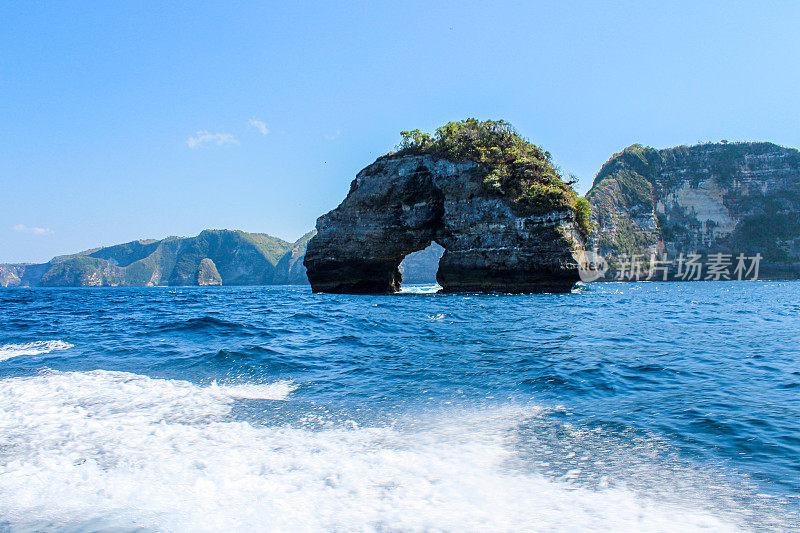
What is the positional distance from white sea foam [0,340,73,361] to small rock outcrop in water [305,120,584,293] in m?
27.3

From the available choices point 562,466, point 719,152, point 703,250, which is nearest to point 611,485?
point 562,466

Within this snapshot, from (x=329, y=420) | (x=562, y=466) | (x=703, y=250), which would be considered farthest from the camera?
(x=703, y=250)

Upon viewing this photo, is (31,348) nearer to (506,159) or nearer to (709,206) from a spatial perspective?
(506,159)

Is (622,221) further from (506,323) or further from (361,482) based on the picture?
(361,482)

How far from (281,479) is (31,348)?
10.4 m

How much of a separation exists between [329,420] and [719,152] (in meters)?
145

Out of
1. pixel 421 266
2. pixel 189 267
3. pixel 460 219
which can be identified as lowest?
pixel 421 266

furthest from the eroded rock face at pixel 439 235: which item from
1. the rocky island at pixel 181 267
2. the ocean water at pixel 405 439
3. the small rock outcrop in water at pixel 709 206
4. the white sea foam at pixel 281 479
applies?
the rocky island at pixel 181 267

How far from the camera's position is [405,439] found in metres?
4.08

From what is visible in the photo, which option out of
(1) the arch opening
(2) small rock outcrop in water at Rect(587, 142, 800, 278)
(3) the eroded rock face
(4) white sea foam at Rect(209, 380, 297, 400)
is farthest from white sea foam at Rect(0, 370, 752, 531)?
(1) the arch opening

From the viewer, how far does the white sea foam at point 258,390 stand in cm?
571

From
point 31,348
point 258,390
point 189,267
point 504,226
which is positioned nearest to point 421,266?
point 189,267

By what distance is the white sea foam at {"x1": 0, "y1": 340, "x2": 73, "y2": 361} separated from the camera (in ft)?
29.7

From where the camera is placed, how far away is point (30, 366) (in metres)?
7.63
